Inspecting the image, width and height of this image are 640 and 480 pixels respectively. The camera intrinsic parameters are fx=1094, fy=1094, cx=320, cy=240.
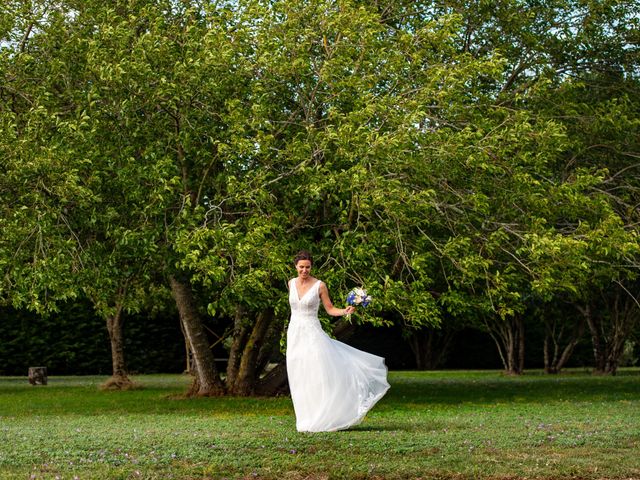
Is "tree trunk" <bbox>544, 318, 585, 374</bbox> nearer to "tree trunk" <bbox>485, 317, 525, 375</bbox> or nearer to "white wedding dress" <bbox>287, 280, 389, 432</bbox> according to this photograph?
"tree trunk" <bbox>485, 317, 525, 375</bbox>

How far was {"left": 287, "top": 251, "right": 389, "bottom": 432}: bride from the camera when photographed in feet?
42.9

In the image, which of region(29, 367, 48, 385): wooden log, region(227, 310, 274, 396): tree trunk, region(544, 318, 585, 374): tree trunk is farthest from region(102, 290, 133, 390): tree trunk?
region(544, 318, 585, 374): tree trunk

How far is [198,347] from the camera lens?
74.6 ft

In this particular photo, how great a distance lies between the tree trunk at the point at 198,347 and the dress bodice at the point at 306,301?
30.4 feet

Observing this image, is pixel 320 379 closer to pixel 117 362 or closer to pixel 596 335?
pixel 117 362

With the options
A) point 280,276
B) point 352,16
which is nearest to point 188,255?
point 280,276

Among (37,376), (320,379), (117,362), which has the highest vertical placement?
(320,379)

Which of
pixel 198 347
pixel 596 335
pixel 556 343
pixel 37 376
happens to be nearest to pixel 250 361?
pixel 198 347

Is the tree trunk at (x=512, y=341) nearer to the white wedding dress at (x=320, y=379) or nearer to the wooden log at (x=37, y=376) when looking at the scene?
the wooden log at (x=37, y=376)

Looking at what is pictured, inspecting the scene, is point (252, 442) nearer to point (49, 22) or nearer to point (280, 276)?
point (280, 276)

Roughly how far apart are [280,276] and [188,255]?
1.59 m

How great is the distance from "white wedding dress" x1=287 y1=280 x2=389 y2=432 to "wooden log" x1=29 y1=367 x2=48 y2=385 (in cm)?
1891

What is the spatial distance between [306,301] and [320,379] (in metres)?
0.97

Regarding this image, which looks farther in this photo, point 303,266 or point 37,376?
point 37,376
